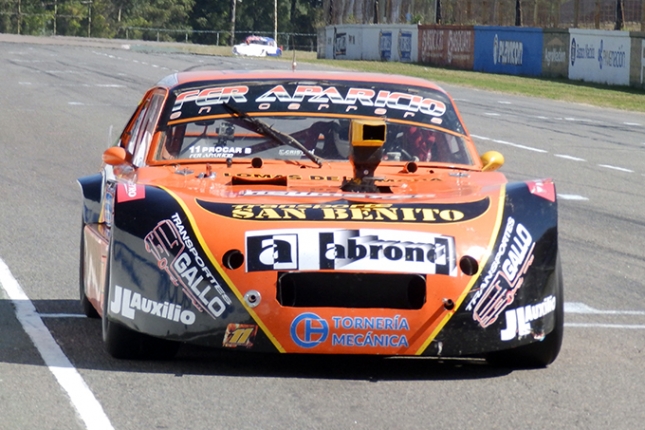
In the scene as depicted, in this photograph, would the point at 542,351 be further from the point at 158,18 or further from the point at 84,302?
the point at 158,18

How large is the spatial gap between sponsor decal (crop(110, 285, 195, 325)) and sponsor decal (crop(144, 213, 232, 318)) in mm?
80

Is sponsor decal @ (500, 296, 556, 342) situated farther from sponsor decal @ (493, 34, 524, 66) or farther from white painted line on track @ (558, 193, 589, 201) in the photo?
sponsor decal @ (493, 34, 524, 66)

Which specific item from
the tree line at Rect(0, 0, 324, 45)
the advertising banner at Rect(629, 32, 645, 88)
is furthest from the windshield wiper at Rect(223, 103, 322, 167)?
the tree line at Rect(0, 0, 324, 45)

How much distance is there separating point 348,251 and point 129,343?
111cm

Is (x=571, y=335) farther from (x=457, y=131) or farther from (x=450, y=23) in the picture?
(x=450, y=23)

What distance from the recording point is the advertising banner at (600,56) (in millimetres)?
36125

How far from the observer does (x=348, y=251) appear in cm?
508

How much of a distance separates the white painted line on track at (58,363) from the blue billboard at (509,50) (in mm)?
36953

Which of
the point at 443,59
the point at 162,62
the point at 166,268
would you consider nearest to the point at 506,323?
the point at 166,268

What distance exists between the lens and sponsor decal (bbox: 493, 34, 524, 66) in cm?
4422

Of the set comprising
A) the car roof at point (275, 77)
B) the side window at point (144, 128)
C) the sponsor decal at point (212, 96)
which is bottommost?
the side window at point (144, 128)

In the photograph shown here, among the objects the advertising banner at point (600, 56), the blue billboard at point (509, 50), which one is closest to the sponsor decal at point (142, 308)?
the advertising banner at point (600, 56)

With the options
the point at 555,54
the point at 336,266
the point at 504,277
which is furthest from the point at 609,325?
the point at 555,54

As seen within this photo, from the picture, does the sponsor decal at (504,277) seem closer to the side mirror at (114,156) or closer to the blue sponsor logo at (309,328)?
the blue sponsor logo at (309,328)
